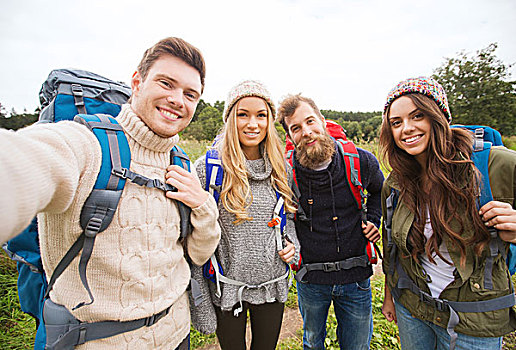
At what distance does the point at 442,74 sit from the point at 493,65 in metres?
4.01

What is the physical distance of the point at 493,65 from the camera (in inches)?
938

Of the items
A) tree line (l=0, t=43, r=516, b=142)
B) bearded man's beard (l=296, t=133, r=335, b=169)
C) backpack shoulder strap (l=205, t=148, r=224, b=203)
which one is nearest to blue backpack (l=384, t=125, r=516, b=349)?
bearded man's beard (l=296, t=133, r=335, b=169)

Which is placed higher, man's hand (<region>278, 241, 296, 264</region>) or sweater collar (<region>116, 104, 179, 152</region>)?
sweater collar (<region>116, 104, 179, 152</region>)

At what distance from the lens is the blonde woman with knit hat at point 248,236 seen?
A: 1938mm

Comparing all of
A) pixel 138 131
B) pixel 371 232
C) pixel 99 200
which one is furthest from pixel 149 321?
pixel 371 232

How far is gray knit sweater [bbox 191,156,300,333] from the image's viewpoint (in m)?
1.91

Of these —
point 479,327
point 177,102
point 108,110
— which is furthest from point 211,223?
point 479,327

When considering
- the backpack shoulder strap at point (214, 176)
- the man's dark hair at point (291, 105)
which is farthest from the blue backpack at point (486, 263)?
the backpack shoulder strap at point (214, 176)

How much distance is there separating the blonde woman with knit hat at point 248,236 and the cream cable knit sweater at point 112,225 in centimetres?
39

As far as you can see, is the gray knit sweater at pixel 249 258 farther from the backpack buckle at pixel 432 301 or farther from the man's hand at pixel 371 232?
the backpack buckle at pixel 432 301

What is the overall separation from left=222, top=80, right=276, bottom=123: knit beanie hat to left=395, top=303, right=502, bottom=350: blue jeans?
80.5 inches

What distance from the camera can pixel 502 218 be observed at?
1.43m

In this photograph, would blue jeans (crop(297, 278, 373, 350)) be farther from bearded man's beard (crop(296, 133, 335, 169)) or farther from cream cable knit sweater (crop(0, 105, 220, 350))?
cream cable knit sweater (crop(0, 105, 220, 350))

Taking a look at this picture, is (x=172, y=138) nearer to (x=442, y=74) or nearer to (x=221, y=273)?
(x=221, y=273)
